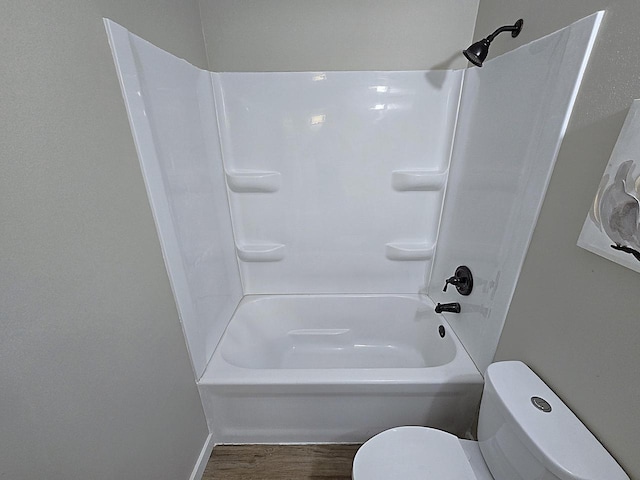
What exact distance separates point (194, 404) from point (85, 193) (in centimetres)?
100

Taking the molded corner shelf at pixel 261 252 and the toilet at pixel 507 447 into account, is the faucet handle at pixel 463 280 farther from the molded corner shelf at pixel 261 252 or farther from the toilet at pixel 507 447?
the molded corner shelf at pixel 261 252

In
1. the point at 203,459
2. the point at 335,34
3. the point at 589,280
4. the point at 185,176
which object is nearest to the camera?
the point at 589,280

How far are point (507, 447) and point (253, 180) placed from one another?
1.56 meters

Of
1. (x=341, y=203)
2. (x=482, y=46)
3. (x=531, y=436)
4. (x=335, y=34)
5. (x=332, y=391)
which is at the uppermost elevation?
(x=335, y=34)

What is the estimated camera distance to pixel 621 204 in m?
0.65

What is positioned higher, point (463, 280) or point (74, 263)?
point (74, 263)

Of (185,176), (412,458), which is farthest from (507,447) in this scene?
(185,176)

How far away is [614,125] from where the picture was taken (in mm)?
693

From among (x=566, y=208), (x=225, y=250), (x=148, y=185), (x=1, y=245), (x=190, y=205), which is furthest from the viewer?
(x=225, y=250)

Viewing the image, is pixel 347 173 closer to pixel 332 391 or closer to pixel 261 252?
pixel 261 252

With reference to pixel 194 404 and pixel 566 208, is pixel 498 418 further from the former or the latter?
pixel 194 404

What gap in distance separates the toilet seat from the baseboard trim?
31.0 inches

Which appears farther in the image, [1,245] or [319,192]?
[319,192]

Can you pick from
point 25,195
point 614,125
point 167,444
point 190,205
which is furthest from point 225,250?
point 614,125
